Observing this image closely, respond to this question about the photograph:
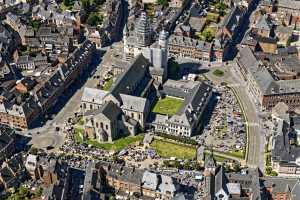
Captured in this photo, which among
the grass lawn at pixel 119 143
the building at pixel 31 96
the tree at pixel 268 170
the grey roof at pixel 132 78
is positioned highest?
the grey roof at pixel 132 78

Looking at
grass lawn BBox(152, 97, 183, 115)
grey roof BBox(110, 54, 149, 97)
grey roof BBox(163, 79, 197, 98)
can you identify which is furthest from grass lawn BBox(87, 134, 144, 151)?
grey roof BBox(163, 79, 197, 98)

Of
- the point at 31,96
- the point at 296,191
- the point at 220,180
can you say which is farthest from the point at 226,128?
the point at 31,96

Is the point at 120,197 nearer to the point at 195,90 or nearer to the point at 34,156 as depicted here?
the point at 34,156

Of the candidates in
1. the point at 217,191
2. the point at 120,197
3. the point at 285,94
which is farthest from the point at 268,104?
the point at 120,197

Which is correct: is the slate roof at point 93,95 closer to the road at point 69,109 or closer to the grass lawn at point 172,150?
the road at point 69,109

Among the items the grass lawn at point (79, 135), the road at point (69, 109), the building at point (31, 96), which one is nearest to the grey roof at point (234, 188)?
the grass lawn at point (79, 135)

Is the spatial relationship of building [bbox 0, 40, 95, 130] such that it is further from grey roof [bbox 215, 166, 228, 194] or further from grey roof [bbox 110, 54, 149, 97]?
grey roof [bbox 215, 166, 228, 194]

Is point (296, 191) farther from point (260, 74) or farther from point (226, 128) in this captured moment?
point (260, 74)
